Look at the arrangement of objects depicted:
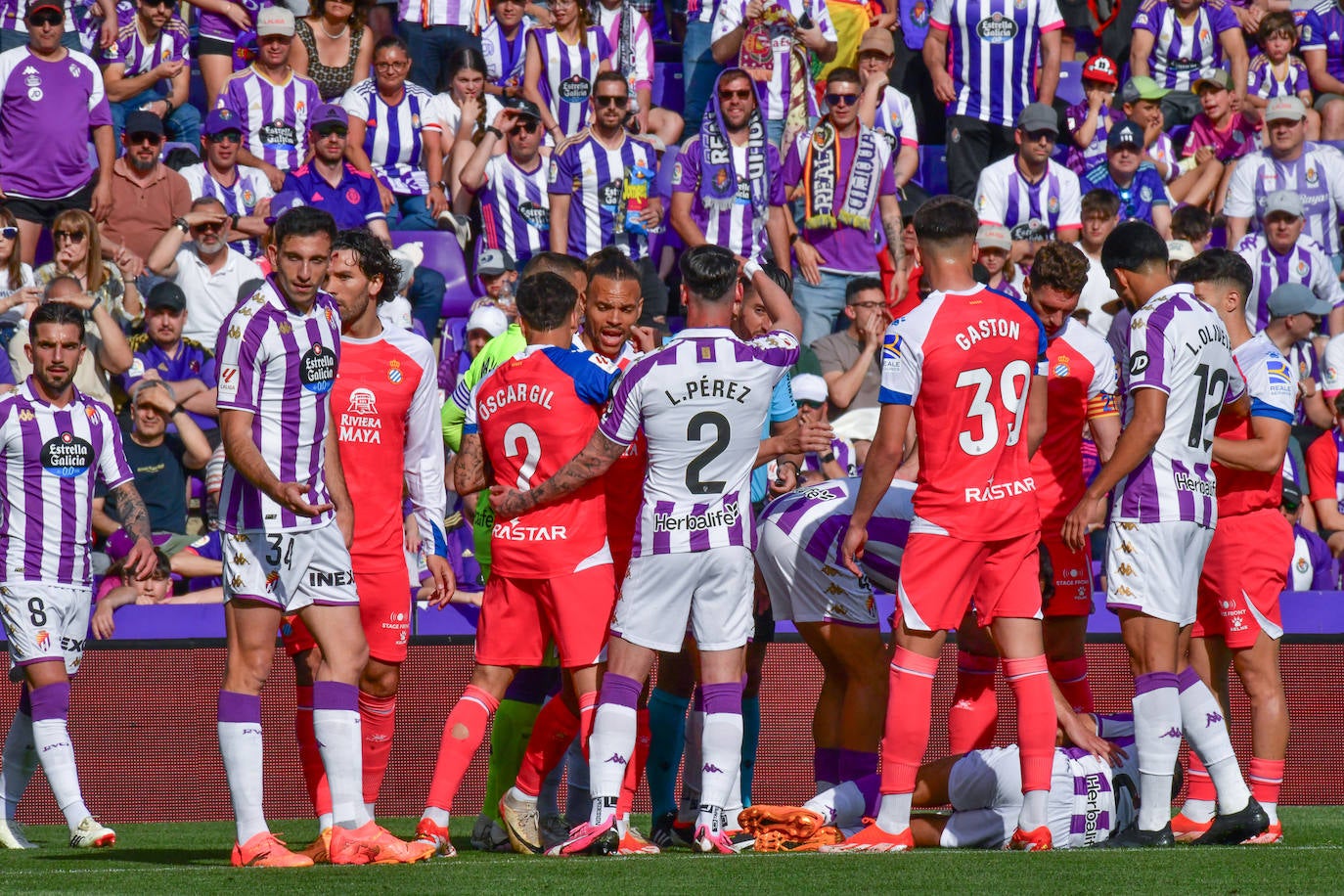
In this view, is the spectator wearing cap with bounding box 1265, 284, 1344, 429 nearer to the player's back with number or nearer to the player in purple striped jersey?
the player in purple striped jersey

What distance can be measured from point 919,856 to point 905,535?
1.60 m

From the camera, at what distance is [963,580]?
6.50 m

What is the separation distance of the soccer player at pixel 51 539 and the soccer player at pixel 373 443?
1.29 m

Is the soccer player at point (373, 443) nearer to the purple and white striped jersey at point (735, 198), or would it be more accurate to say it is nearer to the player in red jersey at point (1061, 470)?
the player in red jersey at point (1061, 470)

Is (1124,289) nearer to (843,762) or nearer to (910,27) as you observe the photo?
(843,762)

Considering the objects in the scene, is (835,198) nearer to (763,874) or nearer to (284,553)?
(284,553)

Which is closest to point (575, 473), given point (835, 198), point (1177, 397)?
point (1177, 397)

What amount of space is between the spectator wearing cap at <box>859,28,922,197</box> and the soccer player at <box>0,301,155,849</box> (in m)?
8.00

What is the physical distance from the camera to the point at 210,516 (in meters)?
10.4

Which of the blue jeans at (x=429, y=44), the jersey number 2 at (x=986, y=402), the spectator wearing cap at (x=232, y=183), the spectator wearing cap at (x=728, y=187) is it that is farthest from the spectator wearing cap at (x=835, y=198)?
the jersey number 2 at (x=986, y=402)

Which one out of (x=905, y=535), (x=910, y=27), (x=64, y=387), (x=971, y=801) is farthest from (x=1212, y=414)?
(x=910, y=27)

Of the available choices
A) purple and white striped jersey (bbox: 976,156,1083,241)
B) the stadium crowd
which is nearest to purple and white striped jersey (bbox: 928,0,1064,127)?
purple and white striped jersey (bbox: 976,156,1083,241)

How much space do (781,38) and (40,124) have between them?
19.4 feet

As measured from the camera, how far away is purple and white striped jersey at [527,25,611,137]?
14.3 metres
